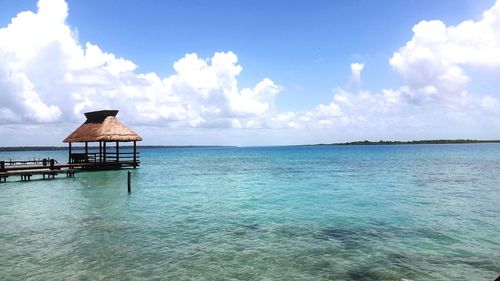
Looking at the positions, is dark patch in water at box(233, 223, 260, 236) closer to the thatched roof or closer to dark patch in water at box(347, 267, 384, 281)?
dark patch in water at box(347, 267, 384, 281)

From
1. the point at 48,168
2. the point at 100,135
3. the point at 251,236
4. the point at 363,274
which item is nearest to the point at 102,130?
the point at 100,135

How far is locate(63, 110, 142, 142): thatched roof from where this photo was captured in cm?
4047

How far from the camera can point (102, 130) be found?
134 feet

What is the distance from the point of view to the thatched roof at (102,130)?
40.5 m

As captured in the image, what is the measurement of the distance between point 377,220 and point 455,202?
7.15 metres

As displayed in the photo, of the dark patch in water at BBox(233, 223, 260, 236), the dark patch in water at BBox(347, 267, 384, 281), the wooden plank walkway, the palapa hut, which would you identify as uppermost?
the palapa hut

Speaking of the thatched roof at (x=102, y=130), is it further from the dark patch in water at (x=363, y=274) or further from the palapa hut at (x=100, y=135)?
the dark patch in water at (x=363, y=274)

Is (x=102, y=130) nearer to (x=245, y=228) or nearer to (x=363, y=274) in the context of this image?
(x=245, y=228)

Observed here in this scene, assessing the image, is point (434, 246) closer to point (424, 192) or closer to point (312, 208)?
point (312, 208)

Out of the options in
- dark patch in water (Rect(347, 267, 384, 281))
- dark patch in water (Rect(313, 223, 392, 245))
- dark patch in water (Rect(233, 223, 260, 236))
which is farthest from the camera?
dark patch in water (Rect(233, 223, 260, 236))

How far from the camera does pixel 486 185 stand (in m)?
27.1

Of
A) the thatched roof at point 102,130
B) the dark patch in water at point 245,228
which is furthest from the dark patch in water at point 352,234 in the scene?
the thatched roof at point 102,130

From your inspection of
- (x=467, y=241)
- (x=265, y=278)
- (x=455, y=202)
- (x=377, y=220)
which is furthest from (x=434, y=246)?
(x=455, y=202)

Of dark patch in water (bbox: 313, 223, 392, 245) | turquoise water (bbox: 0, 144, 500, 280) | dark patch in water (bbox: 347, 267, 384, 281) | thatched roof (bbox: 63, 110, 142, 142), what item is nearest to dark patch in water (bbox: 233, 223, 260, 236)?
turquoise water (bbox: 0, 144, 500, 280)
